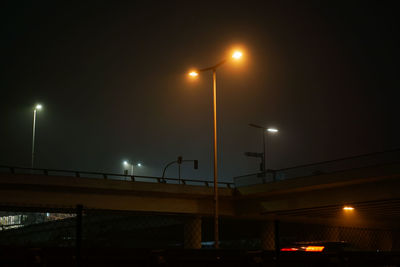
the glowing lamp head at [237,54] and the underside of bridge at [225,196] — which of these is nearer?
the glowing lamp head at [237,54]

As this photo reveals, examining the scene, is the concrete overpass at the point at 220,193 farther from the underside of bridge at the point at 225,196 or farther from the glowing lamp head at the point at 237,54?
the glowing lamp head at the point at 237,54

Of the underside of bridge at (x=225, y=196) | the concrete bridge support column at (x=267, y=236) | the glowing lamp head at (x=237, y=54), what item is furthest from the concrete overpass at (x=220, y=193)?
the glowing lamp head at (x=237, y=54)

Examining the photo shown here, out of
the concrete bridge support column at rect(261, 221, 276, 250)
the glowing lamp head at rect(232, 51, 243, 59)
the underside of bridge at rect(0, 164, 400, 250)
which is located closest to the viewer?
the glowing lamp head at rect(232, 51, 243, 59)

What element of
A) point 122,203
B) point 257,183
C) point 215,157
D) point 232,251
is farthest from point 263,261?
point 257,183

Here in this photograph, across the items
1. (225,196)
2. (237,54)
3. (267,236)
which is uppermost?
(237,54)

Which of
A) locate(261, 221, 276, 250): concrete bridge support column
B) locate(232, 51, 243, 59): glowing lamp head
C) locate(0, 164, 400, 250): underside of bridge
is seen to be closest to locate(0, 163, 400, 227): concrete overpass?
locate(0, 164, 400, 250): underside of bridge

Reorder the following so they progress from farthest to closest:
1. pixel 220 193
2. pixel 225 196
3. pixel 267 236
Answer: pixel 267 236 < pixel 225 196 < pixel 220 193

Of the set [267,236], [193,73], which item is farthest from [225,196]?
[193,73]

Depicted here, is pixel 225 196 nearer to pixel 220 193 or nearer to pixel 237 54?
pixel 220 193

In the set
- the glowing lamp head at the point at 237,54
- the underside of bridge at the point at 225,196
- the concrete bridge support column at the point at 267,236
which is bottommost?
the concrete bridge support column at the point at 267,236

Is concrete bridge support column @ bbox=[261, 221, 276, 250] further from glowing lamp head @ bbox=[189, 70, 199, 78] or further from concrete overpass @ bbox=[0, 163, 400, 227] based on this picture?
glowing lamp head @ bbox=[189, 70, 199, 78]

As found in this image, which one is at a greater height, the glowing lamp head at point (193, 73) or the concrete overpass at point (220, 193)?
the glowing lamp head at point (193, 73)

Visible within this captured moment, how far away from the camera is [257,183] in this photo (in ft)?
135

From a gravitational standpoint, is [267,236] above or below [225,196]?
below
